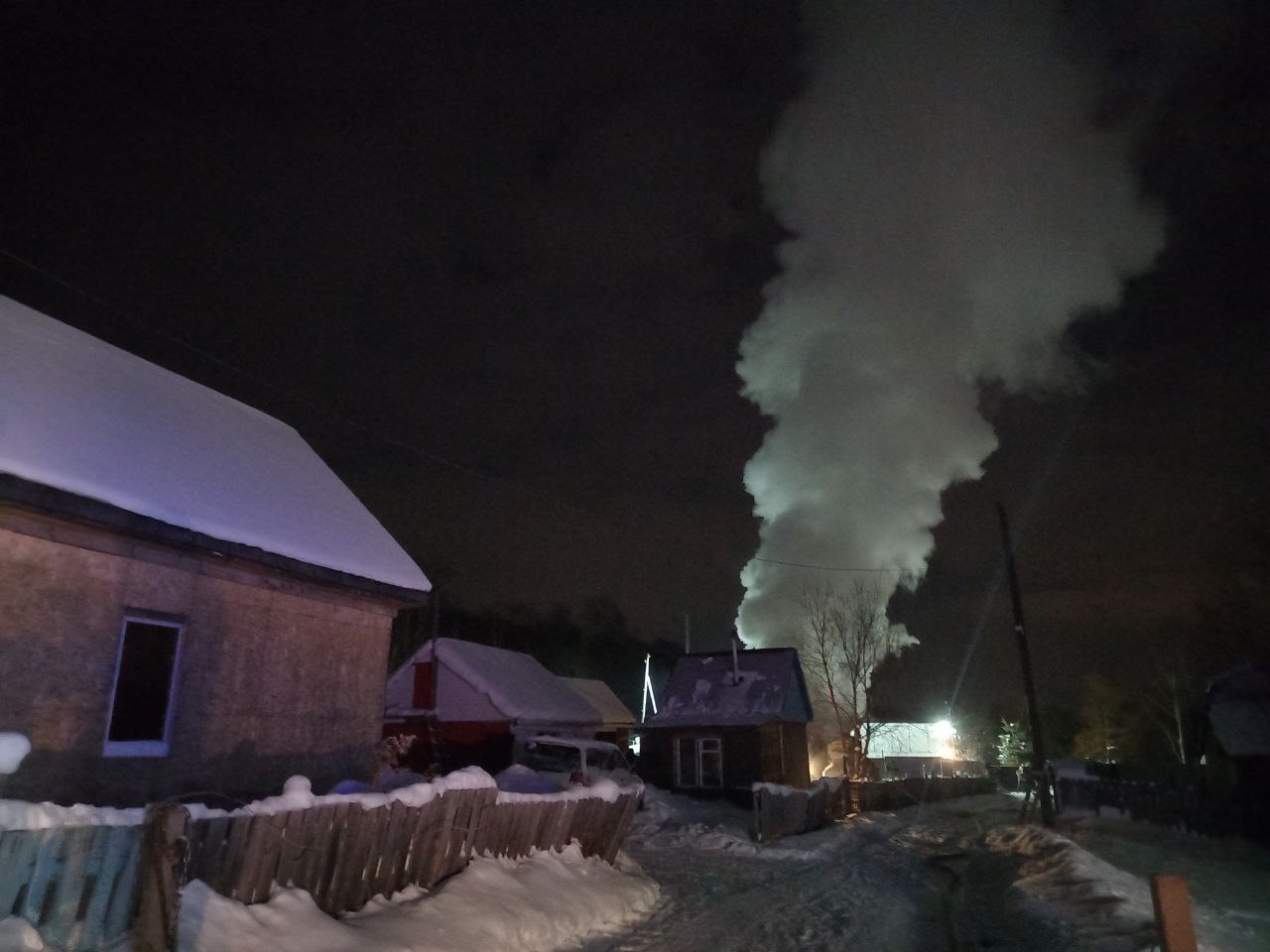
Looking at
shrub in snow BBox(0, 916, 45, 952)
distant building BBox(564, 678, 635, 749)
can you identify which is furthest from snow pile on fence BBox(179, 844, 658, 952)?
distant building BBox(564, 678, 635, 749)

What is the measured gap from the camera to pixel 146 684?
10500 millimetres

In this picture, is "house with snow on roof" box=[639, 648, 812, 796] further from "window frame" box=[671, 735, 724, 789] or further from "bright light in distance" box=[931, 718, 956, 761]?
"bright light in distance" box=[931, 718, 956, 761]

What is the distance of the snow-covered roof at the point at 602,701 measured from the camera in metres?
44.4

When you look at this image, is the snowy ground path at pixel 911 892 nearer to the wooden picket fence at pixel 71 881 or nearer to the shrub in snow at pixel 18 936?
the wooden picket fence at pixel 71 881

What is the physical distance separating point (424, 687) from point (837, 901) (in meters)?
24.4

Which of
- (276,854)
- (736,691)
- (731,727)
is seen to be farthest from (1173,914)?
(736,691)

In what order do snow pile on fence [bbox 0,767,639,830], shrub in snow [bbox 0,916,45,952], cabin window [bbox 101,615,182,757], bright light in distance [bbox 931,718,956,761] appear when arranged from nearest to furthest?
shrub in snow [bbox 0,916,45,952], snow pile on fence [bbox 0,767,639,830], cabin window [bbox 101,615,182,757], bright light in distance [bbox 931,718,956,761]

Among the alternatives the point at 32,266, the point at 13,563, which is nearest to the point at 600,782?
the point at 13,563

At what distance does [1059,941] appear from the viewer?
9.28m

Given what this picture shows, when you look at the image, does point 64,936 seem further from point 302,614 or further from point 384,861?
point 302,614

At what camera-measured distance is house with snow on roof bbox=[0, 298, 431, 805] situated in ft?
29.7

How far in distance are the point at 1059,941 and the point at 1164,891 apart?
3.42 m

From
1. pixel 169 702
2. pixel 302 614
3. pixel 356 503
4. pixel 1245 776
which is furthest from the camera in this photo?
pixel 1245 776

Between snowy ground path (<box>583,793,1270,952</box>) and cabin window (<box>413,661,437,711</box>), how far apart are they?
13092 mm
